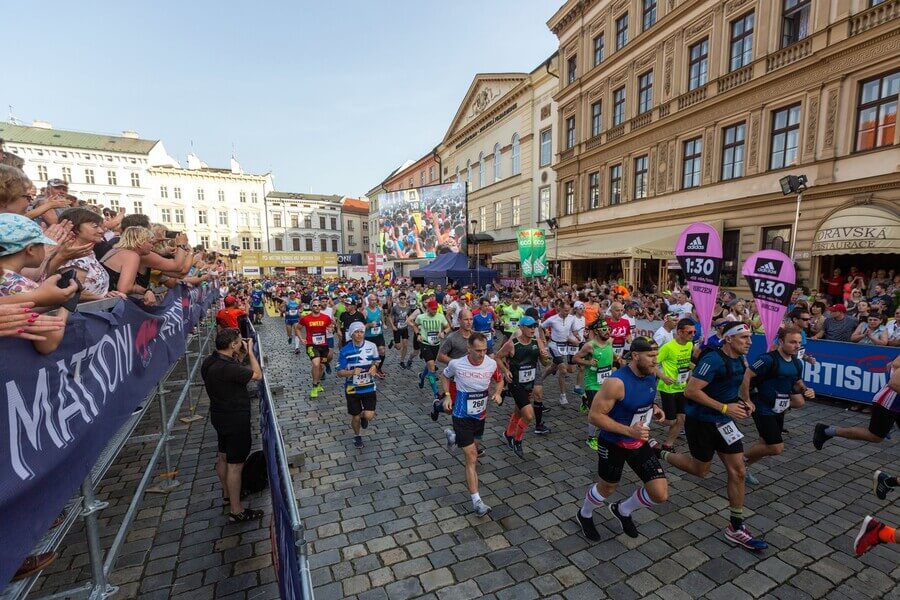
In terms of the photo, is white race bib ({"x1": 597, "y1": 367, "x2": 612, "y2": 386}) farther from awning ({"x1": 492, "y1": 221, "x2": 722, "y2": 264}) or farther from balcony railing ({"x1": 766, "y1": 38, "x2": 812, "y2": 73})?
balcony railing ({"x1": 766, "y1": 38, "x2": 812, "y2": 73})

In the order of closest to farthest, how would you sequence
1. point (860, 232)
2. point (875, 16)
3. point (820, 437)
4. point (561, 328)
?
1. point (820, 437)
2. point (561, 328)
3. point (875, 16)
4. point (860, 232)

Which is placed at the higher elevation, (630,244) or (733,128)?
(733,128)

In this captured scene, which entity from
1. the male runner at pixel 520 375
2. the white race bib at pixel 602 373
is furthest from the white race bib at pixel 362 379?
the white race bib at pixel 602 373

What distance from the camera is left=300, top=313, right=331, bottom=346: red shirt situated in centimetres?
984

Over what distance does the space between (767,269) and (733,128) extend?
13312 millimetres

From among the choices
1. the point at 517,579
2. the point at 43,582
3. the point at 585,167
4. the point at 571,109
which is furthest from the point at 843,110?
the point at 43,582

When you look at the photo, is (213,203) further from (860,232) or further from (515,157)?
(860,232)

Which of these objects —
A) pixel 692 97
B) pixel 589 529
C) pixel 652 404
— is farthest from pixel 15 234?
pixel 692 97

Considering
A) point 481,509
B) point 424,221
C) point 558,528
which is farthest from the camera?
point 424,221

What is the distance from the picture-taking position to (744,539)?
155 inches

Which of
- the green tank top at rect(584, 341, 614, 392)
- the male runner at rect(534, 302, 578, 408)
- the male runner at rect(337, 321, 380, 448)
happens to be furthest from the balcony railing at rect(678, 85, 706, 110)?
the male runner at rect(337, 321, 380, 448)

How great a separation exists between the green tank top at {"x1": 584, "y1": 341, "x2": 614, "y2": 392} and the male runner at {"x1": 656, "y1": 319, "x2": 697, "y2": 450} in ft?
2.40

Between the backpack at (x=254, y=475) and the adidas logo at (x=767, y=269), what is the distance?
7.99 m

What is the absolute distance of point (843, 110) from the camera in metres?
13.0
